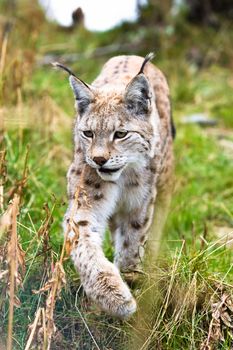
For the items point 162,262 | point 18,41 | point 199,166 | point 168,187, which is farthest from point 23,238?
point 18,41

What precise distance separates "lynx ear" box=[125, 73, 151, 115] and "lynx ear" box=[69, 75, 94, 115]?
0.66ft

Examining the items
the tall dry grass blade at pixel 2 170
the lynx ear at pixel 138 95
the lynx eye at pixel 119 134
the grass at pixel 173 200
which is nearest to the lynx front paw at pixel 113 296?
the grass at pixel 173 200

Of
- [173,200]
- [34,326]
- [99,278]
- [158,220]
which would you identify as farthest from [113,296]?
[173,200]

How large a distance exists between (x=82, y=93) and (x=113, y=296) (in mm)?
1236

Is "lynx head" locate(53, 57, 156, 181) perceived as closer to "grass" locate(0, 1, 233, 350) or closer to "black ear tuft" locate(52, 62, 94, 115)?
"black ear tuft" locate(52, 62, 94, 115)

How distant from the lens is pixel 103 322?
165 inches

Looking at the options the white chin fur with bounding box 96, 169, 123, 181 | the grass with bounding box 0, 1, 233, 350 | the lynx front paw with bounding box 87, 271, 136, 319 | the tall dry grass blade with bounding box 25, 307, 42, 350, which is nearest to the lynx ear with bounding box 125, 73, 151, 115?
the white chin fur with bounding box 96, 169, 123, 181

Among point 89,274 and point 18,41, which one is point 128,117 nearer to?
point 89,274

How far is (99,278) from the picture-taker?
3.92 metres

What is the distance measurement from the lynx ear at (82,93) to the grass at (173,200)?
0.36 metres

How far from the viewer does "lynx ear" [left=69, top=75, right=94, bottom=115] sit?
14.8ft

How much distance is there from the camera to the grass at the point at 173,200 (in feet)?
13.5

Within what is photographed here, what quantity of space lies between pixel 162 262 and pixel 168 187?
4.63ft

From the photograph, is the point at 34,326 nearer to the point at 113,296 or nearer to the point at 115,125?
the point at 113,296
